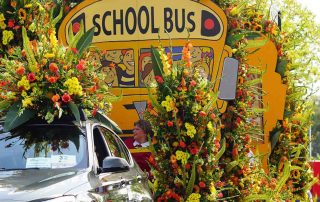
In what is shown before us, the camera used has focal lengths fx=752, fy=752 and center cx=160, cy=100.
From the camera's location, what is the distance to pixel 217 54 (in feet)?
32.0

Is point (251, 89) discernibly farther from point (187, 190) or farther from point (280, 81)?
point (187, 190)

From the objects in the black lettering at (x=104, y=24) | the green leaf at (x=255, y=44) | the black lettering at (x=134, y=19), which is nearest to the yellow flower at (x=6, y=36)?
the black lettering at (x=104, y=24)

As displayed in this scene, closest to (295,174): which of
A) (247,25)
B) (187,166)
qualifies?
(247,25)

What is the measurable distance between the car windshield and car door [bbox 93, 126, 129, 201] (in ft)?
0.67

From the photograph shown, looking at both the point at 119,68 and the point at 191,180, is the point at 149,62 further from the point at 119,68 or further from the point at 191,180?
the point at 191,180

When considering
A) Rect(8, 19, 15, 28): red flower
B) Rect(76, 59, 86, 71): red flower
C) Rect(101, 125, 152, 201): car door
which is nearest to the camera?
Rect(101, 125, 152, 201): car door

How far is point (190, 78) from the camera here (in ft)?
26.9

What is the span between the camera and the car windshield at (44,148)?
6.25 meters

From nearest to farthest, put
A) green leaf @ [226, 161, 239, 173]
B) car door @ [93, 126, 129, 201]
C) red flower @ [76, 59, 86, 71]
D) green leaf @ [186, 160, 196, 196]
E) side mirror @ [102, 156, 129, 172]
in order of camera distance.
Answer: car door @ [93, 126, 129, 201] < side mirror @ [102, 156, 129, 172] < red flower @ [76, 59, 86, 71] < green leaf @ [186, 160, 196, 196] < green leaf @ [226, 161, 239, 173]

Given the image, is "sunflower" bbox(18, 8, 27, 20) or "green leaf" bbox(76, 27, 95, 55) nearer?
"green leaf" bbox(76, 27, 95, 55)

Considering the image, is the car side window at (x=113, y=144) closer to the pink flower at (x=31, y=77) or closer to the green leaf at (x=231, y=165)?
the pink flower at (x=31, y=77)

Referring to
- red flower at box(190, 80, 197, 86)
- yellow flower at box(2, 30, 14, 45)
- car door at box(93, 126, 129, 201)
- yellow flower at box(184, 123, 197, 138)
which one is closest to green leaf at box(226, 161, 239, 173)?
yellow flower at box(184, 123, 197, 138)

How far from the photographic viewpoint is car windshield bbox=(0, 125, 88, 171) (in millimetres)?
6246

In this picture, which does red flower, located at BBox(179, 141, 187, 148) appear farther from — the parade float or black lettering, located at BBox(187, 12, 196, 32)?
black lettering, located at BBox(187, 12, 196, 32)
